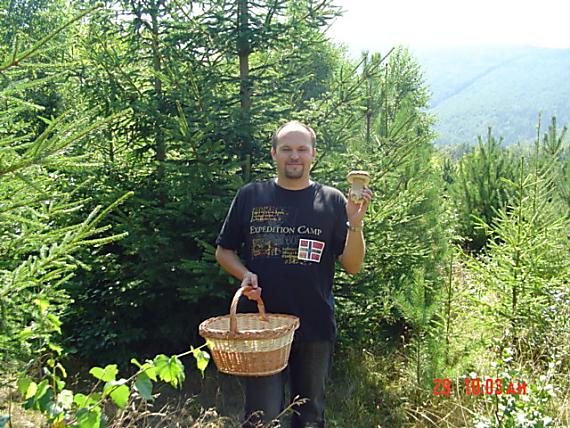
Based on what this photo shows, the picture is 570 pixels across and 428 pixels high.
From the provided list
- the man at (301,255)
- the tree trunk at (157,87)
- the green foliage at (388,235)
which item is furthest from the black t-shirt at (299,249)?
the tree trunk at (157,87)

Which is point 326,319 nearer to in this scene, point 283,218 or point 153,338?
point 283,218

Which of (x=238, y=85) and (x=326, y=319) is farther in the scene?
(x=238, y=85)

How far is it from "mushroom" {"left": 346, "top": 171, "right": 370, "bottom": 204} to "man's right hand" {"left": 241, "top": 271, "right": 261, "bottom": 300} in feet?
1.96

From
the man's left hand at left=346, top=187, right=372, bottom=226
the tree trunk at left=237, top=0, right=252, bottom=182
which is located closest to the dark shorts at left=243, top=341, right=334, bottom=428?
the man's left hand at left=346, top=187, right=372, bottom=226

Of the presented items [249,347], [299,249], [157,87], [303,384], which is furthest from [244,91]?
[249,347]

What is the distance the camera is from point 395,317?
4.92 meters

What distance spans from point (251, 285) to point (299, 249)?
0.30 meters

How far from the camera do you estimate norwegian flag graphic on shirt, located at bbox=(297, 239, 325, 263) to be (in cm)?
258

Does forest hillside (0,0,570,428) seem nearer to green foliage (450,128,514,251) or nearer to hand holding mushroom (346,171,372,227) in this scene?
hand holding mushroom (346,171,372,227)

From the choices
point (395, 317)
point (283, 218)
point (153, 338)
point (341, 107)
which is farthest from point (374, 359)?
point (283, 218)

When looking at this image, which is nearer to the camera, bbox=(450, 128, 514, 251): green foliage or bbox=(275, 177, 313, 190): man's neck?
bbox=(275, 177, 313, 190): man's neck

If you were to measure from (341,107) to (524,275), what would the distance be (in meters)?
1.97

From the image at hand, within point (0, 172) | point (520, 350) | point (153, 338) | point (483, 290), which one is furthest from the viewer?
point (483, 290)
